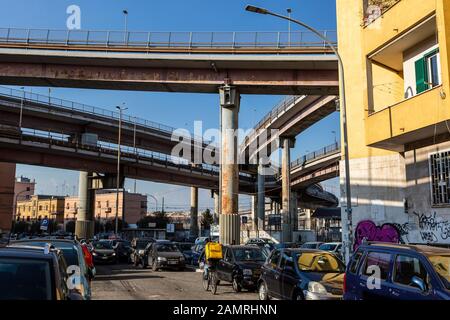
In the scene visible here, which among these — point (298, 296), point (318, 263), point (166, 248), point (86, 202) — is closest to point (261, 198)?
point (86, 202)

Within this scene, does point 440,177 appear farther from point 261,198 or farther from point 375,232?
point 261,198

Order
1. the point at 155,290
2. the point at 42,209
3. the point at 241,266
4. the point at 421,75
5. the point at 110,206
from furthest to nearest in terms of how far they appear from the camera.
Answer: the point at 110,206 < the point at 42,209 < the point at 421,75 < the point at 155,290 < the point at 241,266

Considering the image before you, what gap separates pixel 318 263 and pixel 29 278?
7.72 meters

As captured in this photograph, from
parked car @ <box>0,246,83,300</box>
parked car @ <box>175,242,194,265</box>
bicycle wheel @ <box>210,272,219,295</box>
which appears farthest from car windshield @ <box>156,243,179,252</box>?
parked car @ <box>0,246,83,300</box>

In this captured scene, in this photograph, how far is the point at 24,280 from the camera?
5.54 m

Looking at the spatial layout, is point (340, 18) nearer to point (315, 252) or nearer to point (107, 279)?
point (315, 252)

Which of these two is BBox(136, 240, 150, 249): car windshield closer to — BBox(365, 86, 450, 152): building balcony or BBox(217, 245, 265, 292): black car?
BBox(217, 245, 265, 292): black car

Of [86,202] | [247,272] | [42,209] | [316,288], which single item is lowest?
[247,272]

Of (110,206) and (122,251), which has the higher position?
(110,206)

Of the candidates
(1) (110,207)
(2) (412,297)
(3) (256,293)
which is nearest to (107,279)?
(3) (256,293)

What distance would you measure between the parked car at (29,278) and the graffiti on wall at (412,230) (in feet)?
35.3

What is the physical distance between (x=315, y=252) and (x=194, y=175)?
50.7 m

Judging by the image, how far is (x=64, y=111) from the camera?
1987 inches
